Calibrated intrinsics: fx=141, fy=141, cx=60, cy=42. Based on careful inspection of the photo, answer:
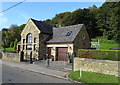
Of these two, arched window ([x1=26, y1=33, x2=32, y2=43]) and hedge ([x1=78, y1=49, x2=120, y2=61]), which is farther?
arched window ([x1=26, y1=33, x2=32, y2=43])

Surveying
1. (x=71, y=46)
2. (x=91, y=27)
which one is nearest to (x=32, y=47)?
(x=71, y=46)

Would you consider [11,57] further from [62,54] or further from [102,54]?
[102,54]

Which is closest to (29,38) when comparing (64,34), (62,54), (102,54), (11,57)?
(11,57)

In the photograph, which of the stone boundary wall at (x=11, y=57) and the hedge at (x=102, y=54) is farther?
the stone boundary wall at (x=11, y=57)

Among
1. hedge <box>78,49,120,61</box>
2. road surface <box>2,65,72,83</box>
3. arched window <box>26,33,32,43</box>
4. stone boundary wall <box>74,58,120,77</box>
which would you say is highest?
arched window <box>26,33,32,43</box>

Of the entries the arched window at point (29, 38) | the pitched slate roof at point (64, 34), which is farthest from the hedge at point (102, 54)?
the arched window at point (29, 38)

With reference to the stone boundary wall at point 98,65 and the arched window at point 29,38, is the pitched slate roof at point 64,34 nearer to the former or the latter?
the arched window at point 29,38

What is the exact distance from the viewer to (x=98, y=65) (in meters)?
12.7

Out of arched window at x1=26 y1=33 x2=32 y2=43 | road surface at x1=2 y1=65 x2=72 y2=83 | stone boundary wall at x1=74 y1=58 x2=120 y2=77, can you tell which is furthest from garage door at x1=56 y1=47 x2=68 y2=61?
road surface at x1=2 y1=65 x2=72 y2=83

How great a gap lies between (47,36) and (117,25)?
13.0m

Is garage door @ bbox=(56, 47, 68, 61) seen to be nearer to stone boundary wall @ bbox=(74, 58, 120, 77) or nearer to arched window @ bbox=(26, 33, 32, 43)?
arched window @ bbox=(26, 33, 32, 43)

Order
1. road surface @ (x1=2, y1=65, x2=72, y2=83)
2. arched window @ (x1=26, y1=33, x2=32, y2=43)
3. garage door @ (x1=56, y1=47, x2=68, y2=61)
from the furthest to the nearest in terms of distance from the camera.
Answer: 1. arched window @ (x1=26, y1=33, x2=32, y2=43)
2. garage door @ (x1=56, y1=47, x2=68, y2=61)
3. road surface @ (x1=2, y1=65, x2=72, y2=83)

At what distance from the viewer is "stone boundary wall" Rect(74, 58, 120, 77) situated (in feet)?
38.2

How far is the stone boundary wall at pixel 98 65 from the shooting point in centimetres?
1164
